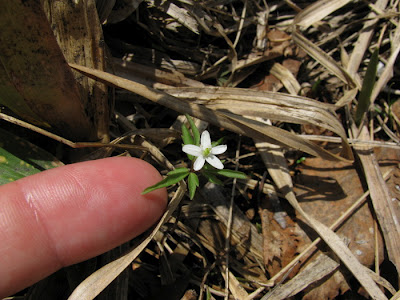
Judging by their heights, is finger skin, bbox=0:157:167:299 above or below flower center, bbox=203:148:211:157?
below

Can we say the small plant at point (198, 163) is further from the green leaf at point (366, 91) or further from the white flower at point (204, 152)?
the green leaf at point (366, 91)

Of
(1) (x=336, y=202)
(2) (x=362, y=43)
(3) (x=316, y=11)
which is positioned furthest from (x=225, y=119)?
(2) (x=362, y=43)

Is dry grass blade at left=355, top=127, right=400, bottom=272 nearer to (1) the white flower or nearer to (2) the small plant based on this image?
(2) the small plant

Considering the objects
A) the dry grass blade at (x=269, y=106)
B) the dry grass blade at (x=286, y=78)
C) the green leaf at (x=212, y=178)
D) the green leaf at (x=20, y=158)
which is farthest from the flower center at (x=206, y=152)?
→ the dry grass blade at (x=286, y=78)

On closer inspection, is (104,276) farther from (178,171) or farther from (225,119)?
(225,119)

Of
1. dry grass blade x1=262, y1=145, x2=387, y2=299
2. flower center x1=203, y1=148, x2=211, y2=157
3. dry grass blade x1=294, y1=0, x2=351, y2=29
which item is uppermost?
dry grass blade x1=294, y1=0, x2=351, y2=29

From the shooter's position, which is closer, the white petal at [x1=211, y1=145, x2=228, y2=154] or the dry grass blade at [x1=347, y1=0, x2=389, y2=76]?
the white petal at [x1=211, y1=145, x2=228, y2=154]

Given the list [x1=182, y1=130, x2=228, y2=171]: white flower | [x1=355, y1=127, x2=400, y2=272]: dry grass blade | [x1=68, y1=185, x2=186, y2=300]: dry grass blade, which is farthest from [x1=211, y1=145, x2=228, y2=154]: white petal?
[x1=355, y1=127, x2=400, y2=272]: dry grass blade

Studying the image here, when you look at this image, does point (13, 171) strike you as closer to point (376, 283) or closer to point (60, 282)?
point (60, 282)

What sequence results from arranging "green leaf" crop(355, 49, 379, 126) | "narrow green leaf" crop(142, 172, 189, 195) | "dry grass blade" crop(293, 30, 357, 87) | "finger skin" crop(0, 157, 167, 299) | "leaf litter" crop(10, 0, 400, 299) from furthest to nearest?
"dry grass blade" crop(293, 30, 357, 87), "green leaf" crop(355, 49, 379, 126), "leaf litter" crop(10, 0, 400, 299), "narrow green leaf" crop(142, 172, 189, 195), "finger skin" crop(0, 157, 167, 299)
